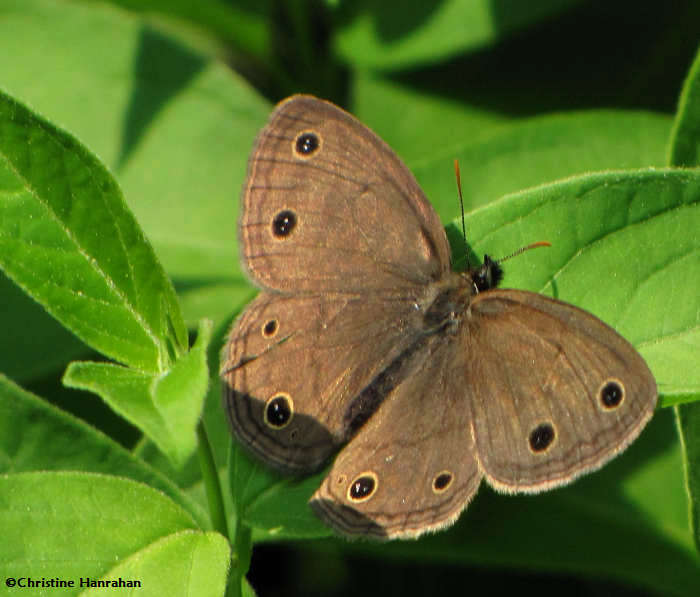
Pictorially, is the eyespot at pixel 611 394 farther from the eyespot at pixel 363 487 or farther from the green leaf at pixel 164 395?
the green leaf at pixel 164 395

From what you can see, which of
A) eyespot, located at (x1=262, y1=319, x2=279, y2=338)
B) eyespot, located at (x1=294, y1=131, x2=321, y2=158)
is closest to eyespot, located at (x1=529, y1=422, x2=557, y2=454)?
eyespot, located at (x1=262, y1=319, x2=279, y2=338)

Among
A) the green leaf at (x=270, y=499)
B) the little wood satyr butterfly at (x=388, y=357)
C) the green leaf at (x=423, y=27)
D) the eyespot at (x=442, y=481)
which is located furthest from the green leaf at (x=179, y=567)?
the green leaf at (x=423, y=27)

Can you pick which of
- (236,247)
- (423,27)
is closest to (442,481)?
(236,247)

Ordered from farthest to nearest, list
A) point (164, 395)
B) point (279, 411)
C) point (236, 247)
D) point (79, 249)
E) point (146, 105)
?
point (146, 105) → point (236, 247) → point (279, 411) → point (79, 249) → point (164, 395)

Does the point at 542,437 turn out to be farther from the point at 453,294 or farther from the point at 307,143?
the point at 307,143

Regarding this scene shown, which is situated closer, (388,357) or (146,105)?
(388,357)

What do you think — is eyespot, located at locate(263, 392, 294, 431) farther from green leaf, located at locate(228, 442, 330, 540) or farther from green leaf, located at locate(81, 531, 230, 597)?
green leaf, located at locate(81, 531, 230, 597)
